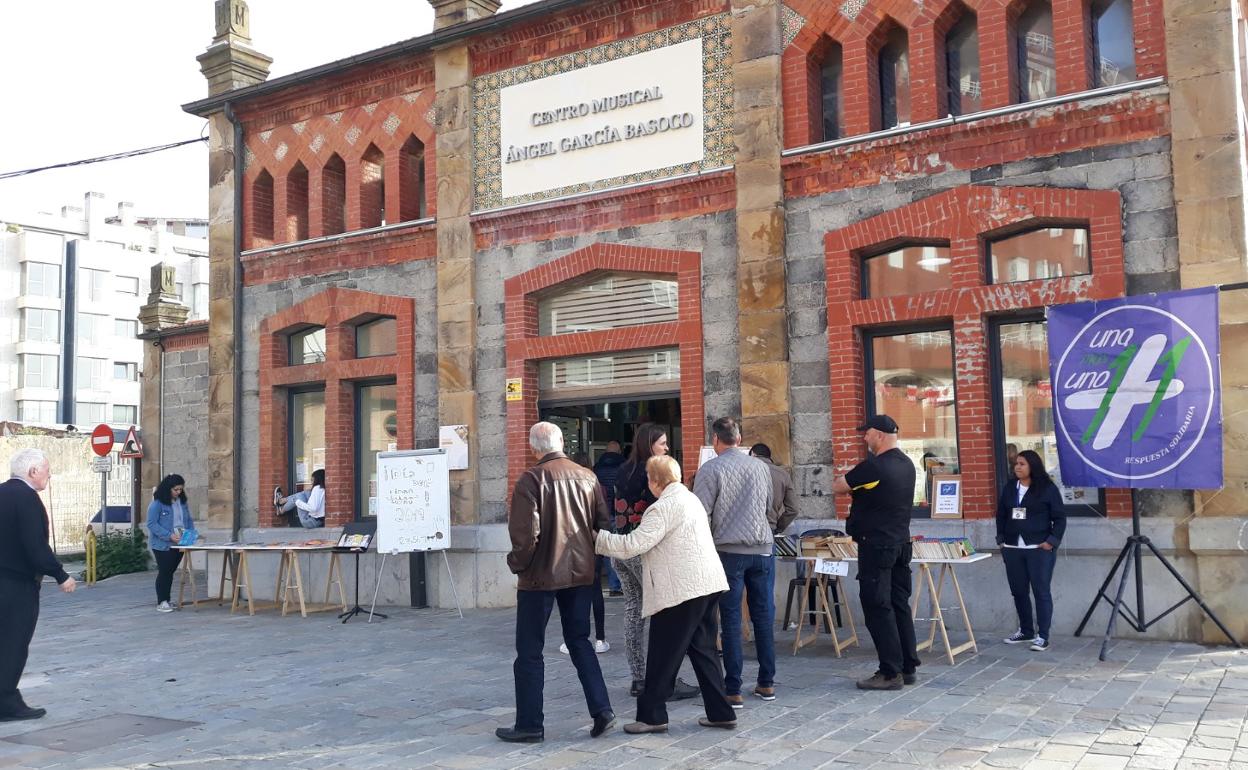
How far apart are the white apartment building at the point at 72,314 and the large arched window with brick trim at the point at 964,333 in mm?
58914

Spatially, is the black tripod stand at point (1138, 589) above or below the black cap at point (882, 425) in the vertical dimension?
below

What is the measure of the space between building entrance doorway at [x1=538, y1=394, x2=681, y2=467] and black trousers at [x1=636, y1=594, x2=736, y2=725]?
708cm

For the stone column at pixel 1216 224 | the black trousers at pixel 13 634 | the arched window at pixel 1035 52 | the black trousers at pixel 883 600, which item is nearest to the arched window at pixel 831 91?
the arched window at pixel 1035 52

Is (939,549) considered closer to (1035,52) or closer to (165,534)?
(1035,52)

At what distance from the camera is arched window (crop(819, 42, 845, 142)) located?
1244 centimetres

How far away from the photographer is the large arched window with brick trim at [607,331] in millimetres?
12711

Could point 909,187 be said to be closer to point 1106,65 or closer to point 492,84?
point 1106,65

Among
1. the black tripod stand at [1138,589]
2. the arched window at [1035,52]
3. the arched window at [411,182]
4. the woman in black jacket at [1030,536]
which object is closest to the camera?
the black tripod stand at [1138,589]

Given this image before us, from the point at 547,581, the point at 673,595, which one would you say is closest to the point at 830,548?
the point at 673,595

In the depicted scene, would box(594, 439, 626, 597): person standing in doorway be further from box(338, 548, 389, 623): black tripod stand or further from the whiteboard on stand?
box(338, 548, 389, 623): black tripod stand

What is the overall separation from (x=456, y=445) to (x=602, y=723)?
7579 mm

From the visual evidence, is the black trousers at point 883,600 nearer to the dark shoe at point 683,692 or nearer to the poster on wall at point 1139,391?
the dark shoe at point 683,692

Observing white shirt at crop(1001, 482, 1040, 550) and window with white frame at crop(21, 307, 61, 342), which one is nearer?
white shirt at crop(1001, 482, 1040, 550)

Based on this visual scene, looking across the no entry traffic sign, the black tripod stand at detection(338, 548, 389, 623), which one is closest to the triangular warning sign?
the no entry traffic sign
